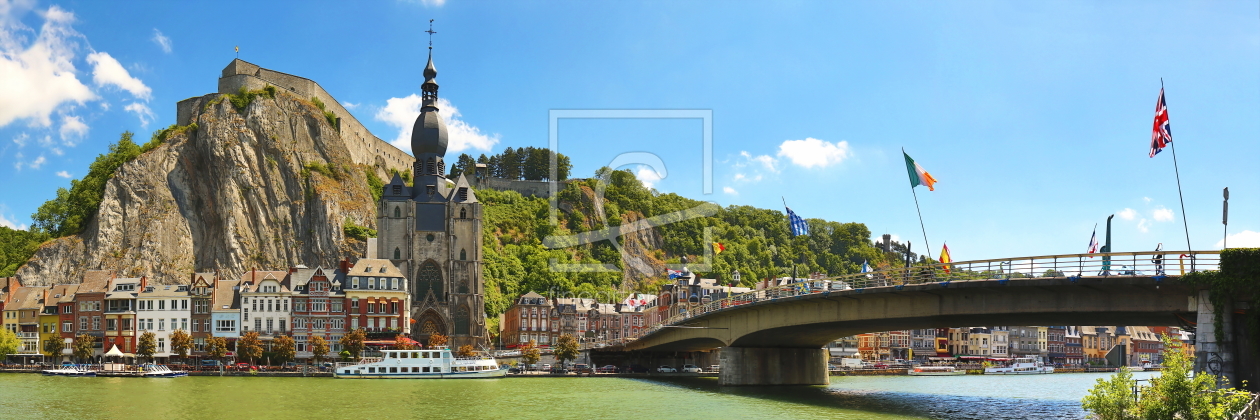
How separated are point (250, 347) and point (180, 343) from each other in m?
6.72

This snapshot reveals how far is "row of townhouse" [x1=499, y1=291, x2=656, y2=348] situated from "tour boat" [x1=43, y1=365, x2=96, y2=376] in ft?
180

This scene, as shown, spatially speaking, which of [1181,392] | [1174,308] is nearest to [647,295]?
[1174,308]

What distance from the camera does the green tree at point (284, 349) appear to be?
3575 inches

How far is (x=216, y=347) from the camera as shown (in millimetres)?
91000

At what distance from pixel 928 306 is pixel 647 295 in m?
113

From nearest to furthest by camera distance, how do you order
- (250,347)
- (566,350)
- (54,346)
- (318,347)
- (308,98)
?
1. (250,347)
2. (318,347)
3. (54,346)
4. (566,350)
5. (308,98)

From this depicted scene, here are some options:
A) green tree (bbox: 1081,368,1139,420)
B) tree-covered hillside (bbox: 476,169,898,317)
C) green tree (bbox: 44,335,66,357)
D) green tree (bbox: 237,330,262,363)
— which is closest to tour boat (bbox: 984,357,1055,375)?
tree-covered hillside (bbox: 476,169,898,317)

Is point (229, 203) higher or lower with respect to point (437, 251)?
higher

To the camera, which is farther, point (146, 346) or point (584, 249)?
point (584, 249)

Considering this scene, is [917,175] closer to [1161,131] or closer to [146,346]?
[1161,131]

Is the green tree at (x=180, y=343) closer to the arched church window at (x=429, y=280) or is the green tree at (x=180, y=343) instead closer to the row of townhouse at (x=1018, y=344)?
the arched church window at (x=429, y=280)

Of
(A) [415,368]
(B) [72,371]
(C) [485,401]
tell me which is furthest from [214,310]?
(C) [485,401]

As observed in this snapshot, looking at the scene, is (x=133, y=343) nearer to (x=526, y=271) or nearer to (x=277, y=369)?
(x=277, y=369)

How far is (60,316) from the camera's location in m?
99.1
